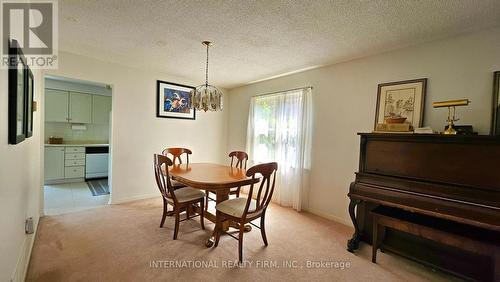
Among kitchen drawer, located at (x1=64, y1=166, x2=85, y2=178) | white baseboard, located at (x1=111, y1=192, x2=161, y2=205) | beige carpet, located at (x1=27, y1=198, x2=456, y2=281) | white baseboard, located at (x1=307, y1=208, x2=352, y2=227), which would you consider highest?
kitchen drawer, located at (x1=64, y1=166, x2=85, y2=178)

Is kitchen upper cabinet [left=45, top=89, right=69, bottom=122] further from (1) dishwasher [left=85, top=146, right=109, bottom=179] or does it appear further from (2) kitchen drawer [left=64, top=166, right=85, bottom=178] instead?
(2) kitchen drawer [left=64, top=166, right=85, bottom=178]

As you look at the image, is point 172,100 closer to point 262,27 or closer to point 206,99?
point 206,99

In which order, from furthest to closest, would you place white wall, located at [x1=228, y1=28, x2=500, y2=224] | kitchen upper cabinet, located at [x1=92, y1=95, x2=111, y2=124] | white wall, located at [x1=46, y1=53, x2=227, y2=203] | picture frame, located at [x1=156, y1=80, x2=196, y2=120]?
1. kitchen upper cabinet, located at [x1=92, y1=95, x2=111, y2=124]
2. picture frame, located at [x1=156, y1=80, x2=196, y2=120]
3. white wall, located at [x1=46, y1=53, x2=227, y2=203]
4. white wall, located at [x1=228, y1=28, x2=500, y2=224]

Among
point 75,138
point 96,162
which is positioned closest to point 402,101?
point 96,162

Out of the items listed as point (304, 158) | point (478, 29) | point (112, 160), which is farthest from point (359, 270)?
point (112, 160)

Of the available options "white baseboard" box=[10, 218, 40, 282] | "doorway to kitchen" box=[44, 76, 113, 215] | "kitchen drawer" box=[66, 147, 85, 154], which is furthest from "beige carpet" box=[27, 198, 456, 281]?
"kitchen drawer" box=[66, 147, 85, 154]

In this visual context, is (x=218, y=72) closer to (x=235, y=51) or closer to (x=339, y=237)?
(x=235, y=51)

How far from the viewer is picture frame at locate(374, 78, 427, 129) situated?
2.42 meters

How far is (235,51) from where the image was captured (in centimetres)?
286

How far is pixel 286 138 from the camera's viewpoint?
3766 mm

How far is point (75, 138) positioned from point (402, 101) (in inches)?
264

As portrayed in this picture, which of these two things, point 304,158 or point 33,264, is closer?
point 33,264

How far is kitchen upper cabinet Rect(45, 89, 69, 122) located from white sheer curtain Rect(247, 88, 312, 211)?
165 inches

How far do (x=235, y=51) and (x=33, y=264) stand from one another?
2.97 meters
